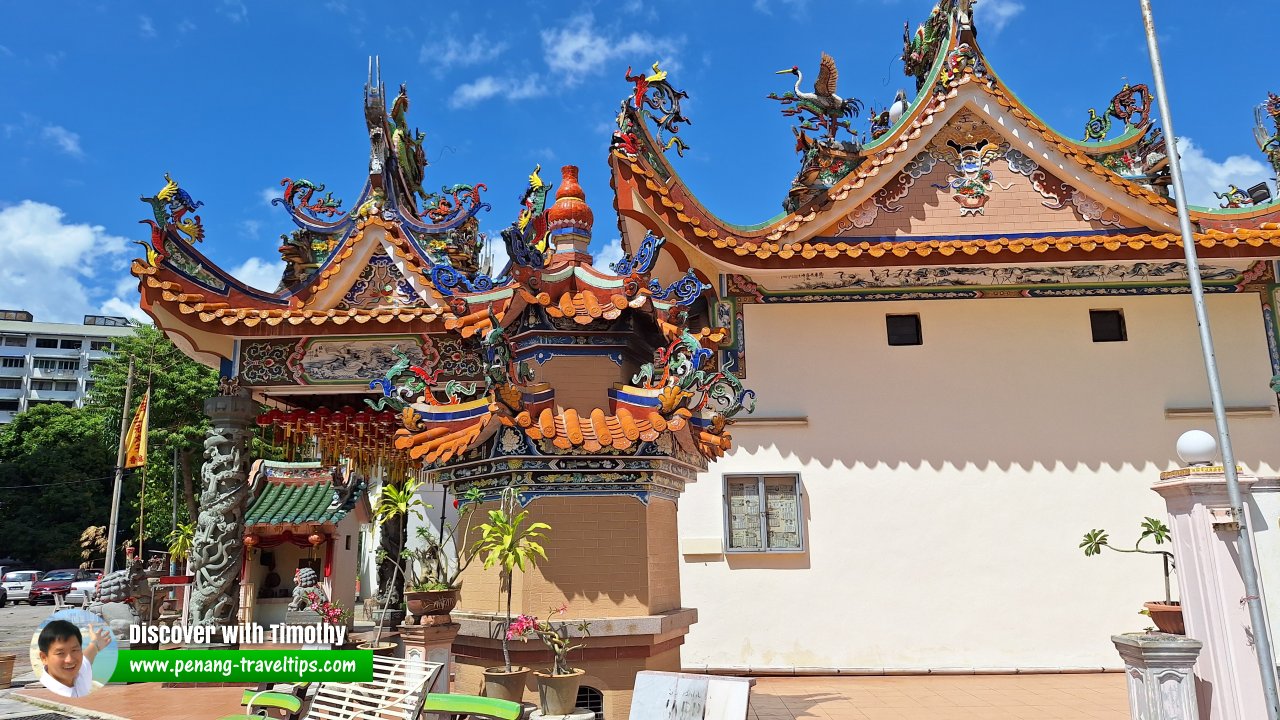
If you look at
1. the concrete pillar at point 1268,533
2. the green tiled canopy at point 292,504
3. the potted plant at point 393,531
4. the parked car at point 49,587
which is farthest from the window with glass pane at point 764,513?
the parked car at point 49,587

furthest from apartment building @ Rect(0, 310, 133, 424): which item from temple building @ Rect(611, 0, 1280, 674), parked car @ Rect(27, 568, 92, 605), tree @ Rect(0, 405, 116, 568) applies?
temple building @ Rect(611, 0, 1280, 674)

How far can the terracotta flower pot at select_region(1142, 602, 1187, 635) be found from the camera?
9.10m

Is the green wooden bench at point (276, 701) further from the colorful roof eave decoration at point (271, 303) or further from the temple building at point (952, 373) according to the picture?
the temple building at point (952, 373)

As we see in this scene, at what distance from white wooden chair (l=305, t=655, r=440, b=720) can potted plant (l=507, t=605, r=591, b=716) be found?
715 mm

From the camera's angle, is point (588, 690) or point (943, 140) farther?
point (943, 140)

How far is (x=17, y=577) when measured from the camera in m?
32.3

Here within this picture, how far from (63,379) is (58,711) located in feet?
242

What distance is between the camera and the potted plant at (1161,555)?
9.15m

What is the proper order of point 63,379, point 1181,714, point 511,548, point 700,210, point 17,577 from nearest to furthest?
point 1181,714 → point 511,548 → point 700,210 → point 17,577 → point 63,379

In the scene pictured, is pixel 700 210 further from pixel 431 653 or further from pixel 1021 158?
pixel 431 653

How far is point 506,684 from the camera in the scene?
5.82 m

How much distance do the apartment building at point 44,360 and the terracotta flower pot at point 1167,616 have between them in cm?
7599

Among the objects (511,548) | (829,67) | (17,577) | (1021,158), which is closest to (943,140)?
(1021,158)

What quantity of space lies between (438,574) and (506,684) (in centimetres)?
98
